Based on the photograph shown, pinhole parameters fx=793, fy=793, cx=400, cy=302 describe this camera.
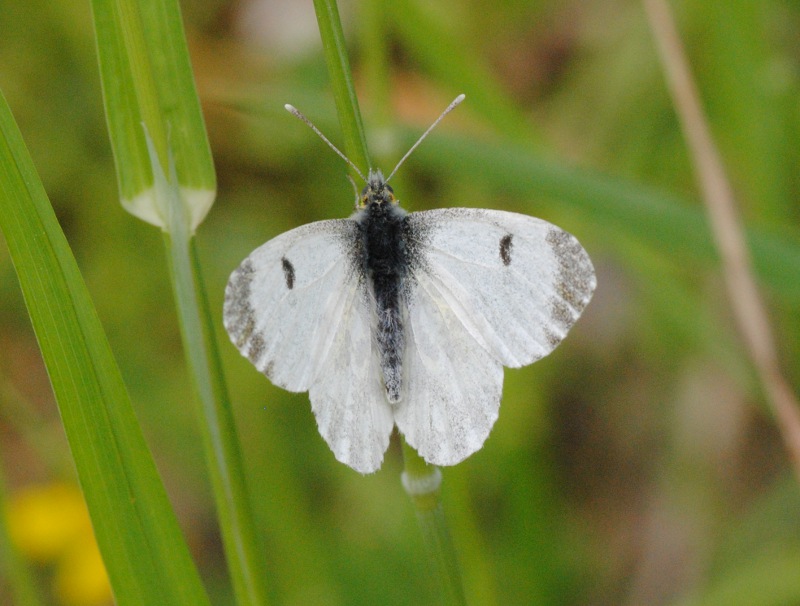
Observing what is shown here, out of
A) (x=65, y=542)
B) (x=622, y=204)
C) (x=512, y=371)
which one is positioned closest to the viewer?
(x=622, y=204)

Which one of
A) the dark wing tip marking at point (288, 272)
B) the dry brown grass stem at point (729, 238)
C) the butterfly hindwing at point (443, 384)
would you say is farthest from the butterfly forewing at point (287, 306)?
the dry brown grass stem at point (729, 238)

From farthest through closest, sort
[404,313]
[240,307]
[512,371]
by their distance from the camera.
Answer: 1. [512,371]
2. [404,313]
3. [240,307]

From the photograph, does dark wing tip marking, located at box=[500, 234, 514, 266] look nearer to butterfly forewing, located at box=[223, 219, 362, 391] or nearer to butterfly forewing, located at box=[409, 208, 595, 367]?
butterfly forewing, located at box=[409, 208, 595, 367]

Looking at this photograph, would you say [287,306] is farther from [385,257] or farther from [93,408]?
[93,408]

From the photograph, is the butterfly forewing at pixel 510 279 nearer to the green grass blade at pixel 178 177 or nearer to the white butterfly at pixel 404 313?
the white butterfly at pixel 404 313

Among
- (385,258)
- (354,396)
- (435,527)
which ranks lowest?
(435,527)

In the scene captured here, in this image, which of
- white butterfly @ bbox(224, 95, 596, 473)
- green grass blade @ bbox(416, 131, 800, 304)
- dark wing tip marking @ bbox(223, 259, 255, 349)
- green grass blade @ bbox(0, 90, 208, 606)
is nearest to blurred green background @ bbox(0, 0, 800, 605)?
green grass blade @ bbox(416, 131, 800, 304)

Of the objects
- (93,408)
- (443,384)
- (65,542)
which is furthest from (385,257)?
(65,542)
